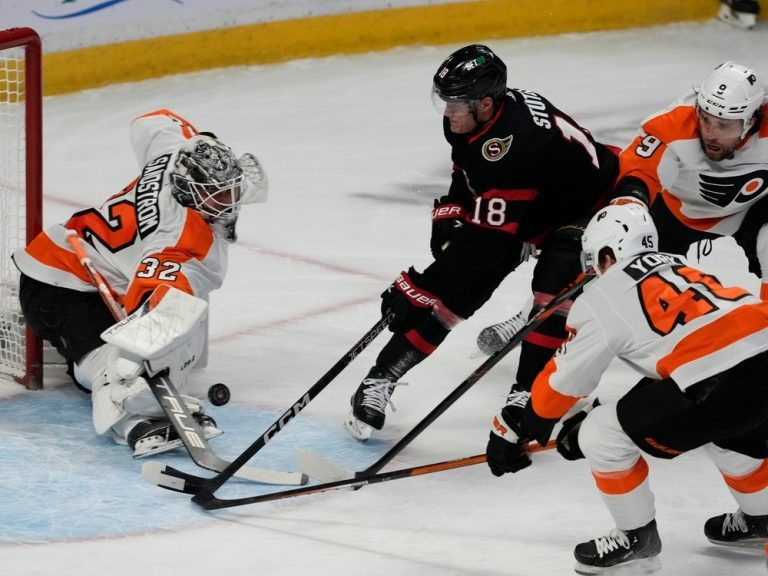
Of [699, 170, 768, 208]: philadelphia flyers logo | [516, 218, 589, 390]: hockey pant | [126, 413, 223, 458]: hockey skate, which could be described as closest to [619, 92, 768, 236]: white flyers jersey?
[699, 170, 768, 208]: philadelphia flyers logo

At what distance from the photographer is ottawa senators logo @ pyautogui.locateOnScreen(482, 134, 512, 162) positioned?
340 centimetres

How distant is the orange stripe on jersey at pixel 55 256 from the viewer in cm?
385

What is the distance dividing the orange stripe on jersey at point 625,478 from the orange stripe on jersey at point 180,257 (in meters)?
1.27

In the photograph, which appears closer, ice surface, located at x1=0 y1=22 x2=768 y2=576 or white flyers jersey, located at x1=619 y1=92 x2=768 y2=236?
ice surface, located at x1=0 y1=22 x2=768 y2=576

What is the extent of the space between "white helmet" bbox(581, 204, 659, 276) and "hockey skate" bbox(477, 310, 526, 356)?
1.39 metres

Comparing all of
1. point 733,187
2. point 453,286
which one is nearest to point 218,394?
point 453,286

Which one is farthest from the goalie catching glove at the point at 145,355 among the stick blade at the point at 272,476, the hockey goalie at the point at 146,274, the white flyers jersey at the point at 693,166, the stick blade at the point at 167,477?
the white flyers jersey at the point at 693,166

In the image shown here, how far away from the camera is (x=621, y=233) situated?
277 cm

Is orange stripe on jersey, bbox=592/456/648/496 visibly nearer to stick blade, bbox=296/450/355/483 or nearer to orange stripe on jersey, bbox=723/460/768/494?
orange stripe on jersey, bbox=723/460/768/494

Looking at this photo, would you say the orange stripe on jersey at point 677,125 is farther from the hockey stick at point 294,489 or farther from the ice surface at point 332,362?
the hockey stick at point 294,489

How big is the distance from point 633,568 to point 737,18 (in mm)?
5196

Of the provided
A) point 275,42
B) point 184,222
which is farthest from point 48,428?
point 275,42

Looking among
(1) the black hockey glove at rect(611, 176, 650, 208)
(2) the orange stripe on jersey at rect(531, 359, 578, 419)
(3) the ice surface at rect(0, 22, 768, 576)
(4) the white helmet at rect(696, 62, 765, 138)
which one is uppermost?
(4) the white helmet at rect(696, 62, 765, 138)

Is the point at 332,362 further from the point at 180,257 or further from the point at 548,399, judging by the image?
the point at 548,399
